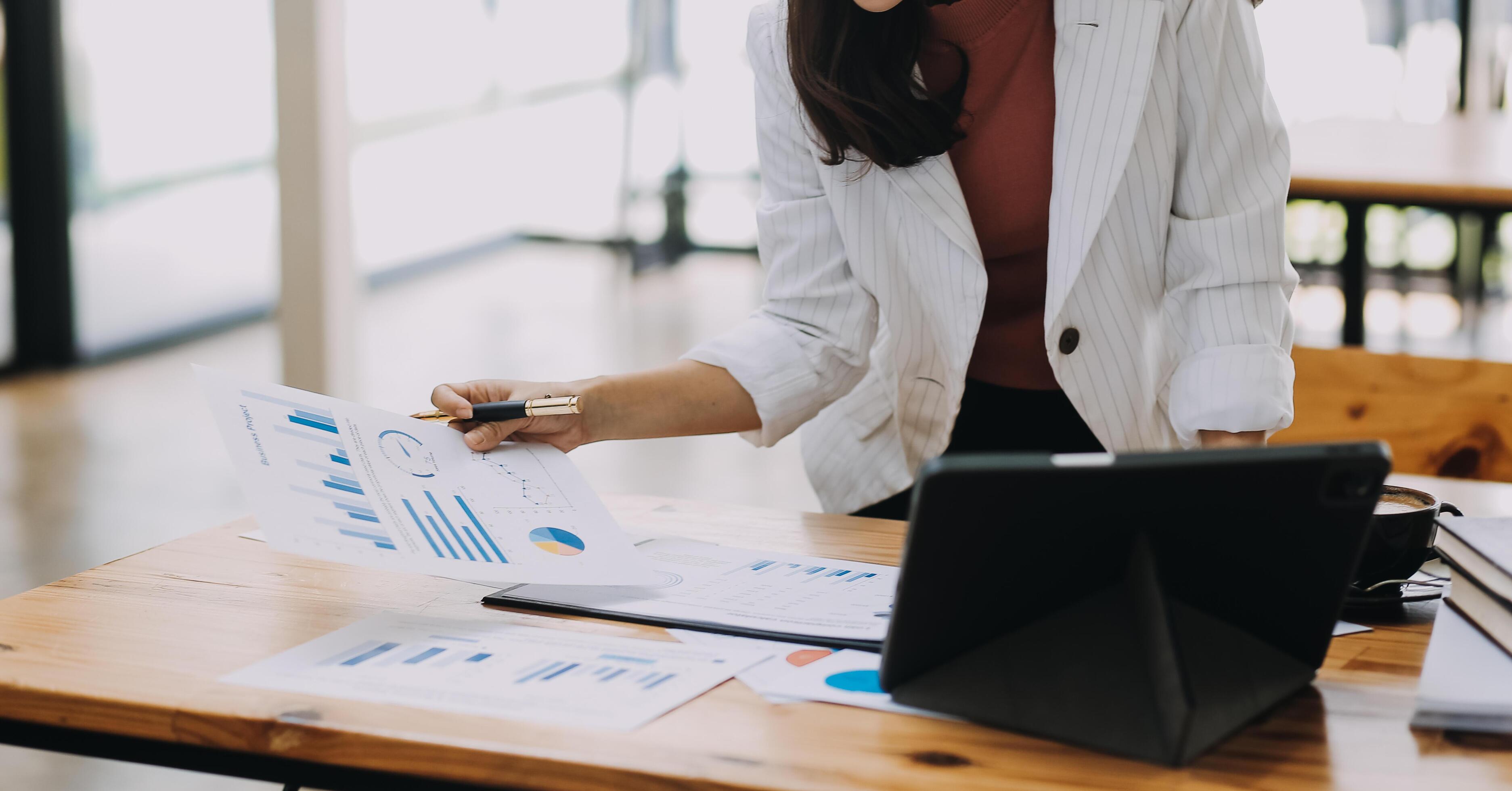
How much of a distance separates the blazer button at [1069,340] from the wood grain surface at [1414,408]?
1.14 ft

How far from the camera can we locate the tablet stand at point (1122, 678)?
0.67 m

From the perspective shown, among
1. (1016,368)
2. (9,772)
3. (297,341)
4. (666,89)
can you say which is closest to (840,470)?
(1016,368)

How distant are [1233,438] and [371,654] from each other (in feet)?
2.22

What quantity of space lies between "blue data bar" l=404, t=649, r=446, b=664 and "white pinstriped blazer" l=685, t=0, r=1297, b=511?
438 millimetres

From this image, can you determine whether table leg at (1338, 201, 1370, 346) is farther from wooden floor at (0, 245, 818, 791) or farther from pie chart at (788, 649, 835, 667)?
pie chart at (788, 649, 835, 667)

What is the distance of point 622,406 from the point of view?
3.72 ft

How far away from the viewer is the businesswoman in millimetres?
1106

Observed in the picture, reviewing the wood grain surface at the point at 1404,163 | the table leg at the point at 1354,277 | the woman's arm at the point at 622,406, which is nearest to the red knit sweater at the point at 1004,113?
the woman's arm at the point at 622,406

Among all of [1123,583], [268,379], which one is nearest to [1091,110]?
[1123,583]

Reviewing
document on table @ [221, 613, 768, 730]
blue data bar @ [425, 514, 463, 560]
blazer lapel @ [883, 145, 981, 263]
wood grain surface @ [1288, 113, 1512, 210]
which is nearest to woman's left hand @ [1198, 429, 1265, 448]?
blazer lapel @ [883, 145, 981, 263]

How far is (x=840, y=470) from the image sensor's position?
1.37 meters

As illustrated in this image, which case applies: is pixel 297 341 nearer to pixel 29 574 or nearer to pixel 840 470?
pixel 29 574

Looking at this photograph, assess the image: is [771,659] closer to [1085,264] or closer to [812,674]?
[812,674]

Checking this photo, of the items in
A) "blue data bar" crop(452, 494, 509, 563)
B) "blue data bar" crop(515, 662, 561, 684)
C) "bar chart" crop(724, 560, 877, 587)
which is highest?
"blue data bar" crop(452, 494, 509, 563)
